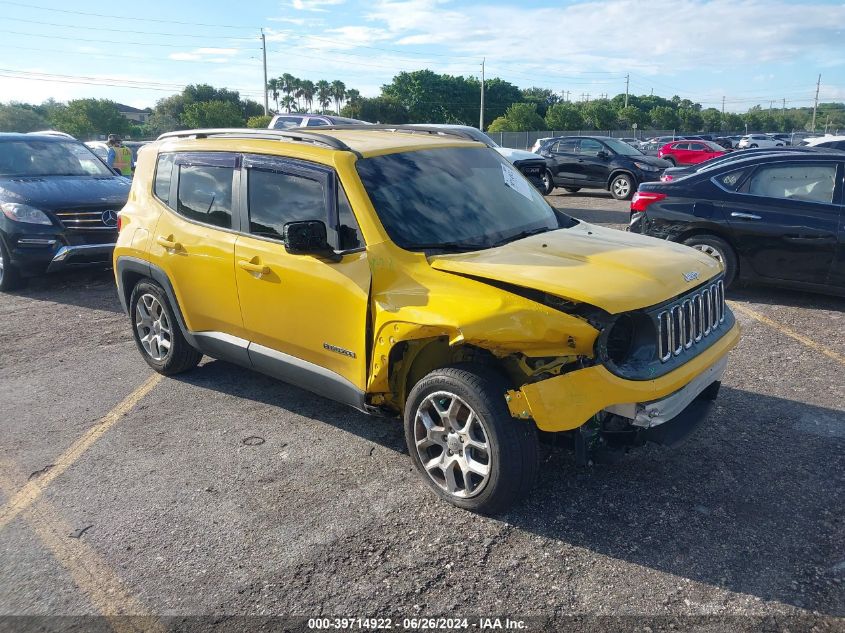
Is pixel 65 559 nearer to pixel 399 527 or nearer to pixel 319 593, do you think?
pixel 319 593

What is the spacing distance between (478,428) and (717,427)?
1961mm

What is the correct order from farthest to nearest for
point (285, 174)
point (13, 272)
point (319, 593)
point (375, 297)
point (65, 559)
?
point (13, 272), point (285, 174), point (375, 297), point (65, 559), point (319, 593)

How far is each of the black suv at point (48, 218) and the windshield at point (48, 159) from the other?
12 millimetres

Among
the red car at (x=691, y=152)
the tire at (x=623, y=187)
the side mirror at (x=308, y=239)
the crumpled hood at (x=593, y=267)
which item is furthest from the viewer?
the red car at (x=691, y=152)

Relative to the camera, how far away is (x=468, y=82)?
107m

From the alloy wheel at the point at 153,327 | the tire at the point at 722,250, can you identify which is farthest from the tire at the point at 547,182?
the alloy wheel at the point at 153,327

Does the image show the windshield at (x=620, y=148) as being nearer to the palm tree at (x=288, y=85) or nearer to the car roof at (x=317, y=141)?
the car roof at (x=317, y=141)

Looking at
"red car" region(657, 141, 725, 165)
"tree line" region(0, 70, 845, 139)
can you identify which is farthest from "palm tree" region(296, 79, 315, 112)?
"red car" region(657, 141, 725, 165)

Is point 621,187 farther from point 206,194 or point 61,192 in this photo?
point 206,194

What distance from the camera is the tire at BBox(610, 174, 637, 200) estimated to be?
17172 mm

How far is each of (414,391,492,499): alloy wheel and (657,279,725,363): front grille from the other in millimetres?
1008

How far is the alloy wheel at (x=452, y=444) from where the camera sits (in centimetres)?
338

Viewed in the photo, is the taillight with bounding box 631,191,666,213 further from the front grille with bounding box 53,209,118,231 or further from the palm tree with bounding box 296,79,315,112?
the palm tree with bounding box 296,79,315,112

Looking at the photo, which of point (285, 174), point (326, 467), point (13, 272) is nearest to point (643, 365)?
point (326, 467)
